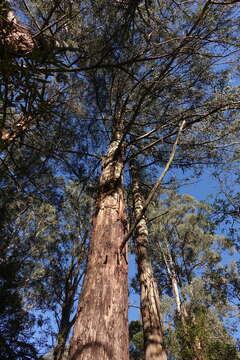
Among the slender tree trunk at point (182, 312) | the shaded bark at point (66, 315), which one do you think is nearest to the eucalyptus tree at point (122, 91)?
the shaded bark at point (66, 315)

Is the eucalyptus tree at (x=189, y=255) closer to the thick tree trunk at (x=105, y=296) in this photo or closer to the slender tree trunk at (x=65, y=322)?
the slender tree trunk at (x=65, y=322)

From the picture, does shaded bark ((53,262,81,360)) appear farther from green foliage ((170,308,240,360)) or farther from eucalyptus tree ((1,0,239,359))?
eucalyptus tree ((1,0,239,359))

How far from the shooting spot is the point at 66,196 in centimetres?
682

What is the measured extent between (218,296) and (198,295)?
0.86 metres

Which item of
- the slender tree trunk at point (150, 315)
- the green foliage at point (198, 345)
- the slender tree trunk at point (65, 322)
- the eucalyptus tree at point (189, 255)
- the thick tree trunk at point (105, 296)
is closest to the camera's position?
the thick tree trunk at point (105, 296)

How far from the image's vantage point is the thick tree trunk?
3.13 ft

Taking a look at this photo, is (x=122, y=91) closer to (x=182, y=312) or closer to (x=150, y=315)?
(x=150, y=315)

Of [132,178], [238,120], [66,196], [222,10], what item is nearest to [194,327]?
[132,178]

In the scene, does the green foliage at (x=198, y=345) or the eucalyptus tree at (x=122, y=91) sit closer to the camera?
the eucalyptus tree at (x=122, y=91)

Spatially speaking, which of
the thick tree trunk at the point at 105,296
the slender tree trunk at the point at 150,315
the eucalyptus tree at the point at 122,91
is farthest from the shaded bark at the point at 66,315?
the thick tree trunk at the point at 105,296

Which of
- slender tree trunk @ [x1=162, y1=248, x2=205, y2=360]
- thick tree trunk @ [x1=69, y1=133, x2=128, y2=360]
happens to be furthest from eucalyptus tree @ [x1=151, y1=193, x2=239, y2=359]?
thick tree trunk @ [x1=69, y1=133, x2=128, y2=360]

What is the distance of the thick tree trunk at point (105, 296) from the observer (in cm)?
95

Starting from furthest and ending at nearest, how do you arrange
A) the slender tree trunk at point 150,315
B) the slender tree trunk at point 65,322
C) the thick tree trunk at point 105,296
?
the slender tree trunk at point 65,322 < the slender tree trunk at point 150,315 < the thick tree trunk at point 105,296

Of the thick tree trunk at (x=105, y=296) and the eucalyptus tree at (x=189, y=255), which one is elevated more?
the eucalyptus tree at (x=189, y=255)
